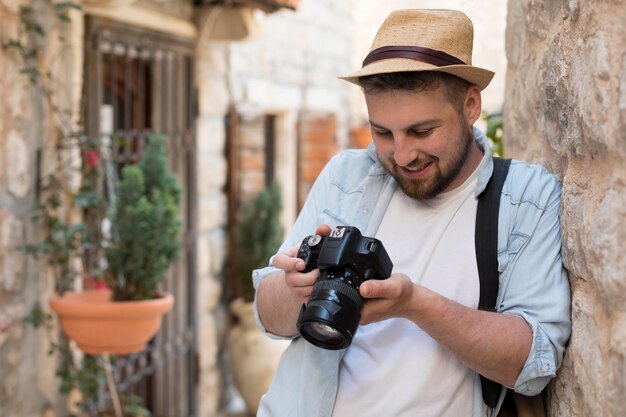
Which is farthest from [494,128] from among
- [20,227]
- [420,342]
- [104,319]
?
[20,227]

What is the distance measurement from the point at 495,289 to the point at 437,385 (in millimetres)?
213

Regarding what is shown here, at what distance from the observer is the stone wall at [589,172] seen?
4.40 feet

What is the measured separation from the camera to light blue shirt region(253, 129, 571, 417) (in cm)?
163

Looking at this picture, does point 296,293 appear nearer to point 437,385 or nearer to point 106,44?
point 437,385

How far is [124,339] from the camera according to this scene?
11.8 ft

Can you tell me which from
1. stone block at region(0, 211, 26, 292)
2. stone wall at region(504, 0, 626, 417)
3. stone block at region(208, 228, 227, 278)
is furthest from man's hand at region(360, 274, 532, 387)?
stone block at region(208, 228, 227, 278)

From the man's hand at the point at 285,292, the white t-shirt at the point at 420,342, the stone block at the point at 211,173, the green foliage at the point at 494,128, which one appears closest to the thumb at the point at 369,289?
the man's hand at the point at 285,292

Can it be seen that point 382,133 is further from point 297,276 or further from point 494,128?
point 494,128

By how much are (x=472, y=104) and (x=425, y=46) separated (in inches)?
6.7

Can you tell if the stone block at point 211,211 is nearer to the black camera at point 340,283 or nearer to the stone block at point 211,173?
the stone block at point 211,173

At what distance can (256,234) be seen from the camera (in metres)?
5.54

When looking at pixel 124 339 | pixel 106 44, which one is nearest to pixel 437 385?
pixel 124 339

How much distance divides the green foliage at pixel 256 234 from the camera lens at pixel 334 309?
3.94 meters

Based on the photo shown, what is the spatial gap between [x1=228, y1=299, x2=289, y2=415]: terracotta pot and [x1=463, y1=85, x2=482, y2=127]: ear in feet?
11.9
